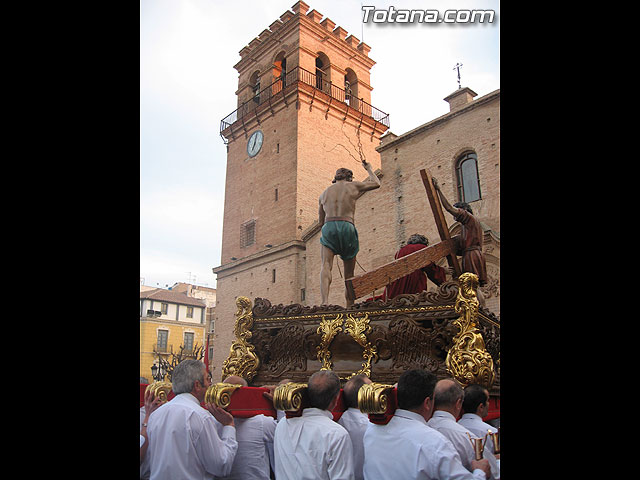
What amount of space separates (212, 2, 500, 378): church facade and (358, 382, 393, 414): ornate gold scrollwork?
12278mm

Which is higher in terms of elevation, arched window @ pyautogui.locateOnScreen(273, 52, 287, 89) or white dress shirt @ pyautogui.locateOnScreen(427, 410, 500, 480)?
arched window @ pyautogui.locateOnScreen(273, 52, 287, 89)

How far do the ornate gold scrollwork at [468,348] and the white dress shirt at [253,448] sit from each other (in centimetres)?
220

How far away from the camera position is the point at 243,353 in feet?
22.0

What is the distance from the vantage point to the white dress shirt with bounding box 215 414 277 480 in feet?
11.6

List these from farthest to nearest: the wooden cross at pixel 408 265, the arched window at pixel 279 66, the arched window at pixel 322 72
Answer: the arched window at pixel 279 66 < the arched window at pixel 322 72 < the wooden cross at pixel 408 265

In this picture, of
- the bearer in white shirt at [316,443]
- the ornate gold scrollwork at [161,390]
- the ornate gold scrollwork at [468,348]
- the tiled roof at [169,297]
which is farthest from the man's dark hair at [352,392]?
the tiled roof at [169,297]

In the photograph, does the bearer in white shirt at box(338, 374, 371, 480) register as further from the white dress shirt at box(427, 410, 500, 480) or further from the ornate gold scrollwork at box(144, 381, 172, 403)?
the ornate gold scrollwork at box(144, 381, 172, 403)

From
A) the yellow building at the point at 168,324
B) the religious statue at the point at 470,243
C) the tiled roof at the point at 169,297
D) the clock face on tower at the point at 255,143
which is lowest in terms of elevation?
the yellow building at the point at 168,324

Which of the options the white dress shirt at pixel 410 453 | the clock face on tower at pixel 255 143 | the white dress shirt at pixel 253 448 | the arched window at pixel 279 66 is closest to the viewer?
the white dress shirt at pixel 410 453

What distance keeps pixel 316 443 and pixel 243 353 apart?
3823 millimetres

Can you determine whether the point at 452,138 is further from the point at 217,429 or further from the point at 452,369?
the point at 217,429

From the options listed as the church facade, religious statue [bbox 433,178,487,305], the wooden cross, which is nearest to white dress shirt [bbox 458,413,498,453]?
the wooden cross

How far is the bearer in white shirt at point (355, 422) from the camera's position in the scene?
355cm

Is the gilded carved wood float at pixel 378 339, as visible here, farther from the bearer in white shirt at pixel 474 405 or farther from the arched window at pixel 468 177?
the arched window at pixel 468 177
